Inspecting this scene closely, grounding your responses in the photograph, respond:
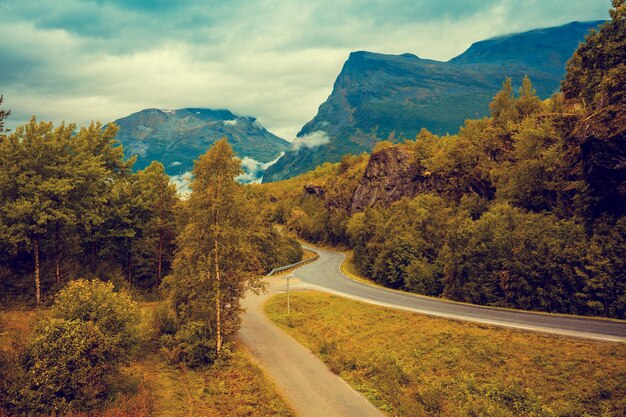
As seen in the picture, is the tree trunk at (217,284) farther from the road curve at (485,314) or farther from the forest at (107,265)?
the road curve at (485,314)

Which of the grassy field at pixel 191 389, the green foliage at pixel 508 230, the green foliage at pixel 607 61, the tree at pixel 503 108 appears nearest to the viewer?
the grassy field at pixel 191 389

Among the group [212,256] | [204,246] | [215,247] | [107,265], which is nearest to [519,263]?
[215,247]

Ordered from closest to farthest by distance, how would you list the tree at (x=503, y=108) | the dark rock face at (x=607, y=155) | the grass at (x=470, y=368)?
the grass at (x=470, y=368) < the dark rock face at (x=607, y=155) < the tree at (x=503, y=108)

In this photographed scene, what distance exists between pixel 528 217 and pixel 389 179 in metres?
43.8

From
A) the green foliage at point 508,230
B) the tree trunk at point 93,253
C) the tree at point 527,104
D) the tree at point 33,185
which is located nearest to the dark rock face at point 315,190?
the green foliage at point 508,230

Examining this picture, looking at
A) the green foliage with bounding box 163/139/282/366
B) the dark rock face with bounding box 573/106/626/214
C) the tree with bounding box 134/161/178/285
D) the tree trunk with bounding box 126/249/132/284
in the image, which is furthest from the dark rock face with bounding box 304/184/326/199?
the green foliage with bounding box 163/139/282/366

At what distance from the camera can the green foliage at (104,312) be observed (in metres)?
15.4

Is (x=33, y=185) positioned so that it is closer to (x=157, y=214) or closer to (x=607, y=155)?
(x=157, y=214)

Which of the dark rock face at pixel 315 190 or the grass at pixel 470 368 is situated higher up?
the dark rock face at pixel 315 190

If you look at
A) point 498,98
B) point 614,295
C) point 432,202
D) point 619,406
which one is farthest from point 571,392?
point 498,98

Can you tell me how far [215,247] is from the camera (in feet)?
69.6

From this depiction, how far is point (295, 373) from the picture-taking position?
792 inches

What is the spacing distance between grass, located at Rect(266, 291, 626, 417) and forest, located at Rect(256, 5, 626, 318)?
7875 mm

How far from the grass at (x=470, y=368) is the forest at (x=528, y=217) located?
7.87 metres
